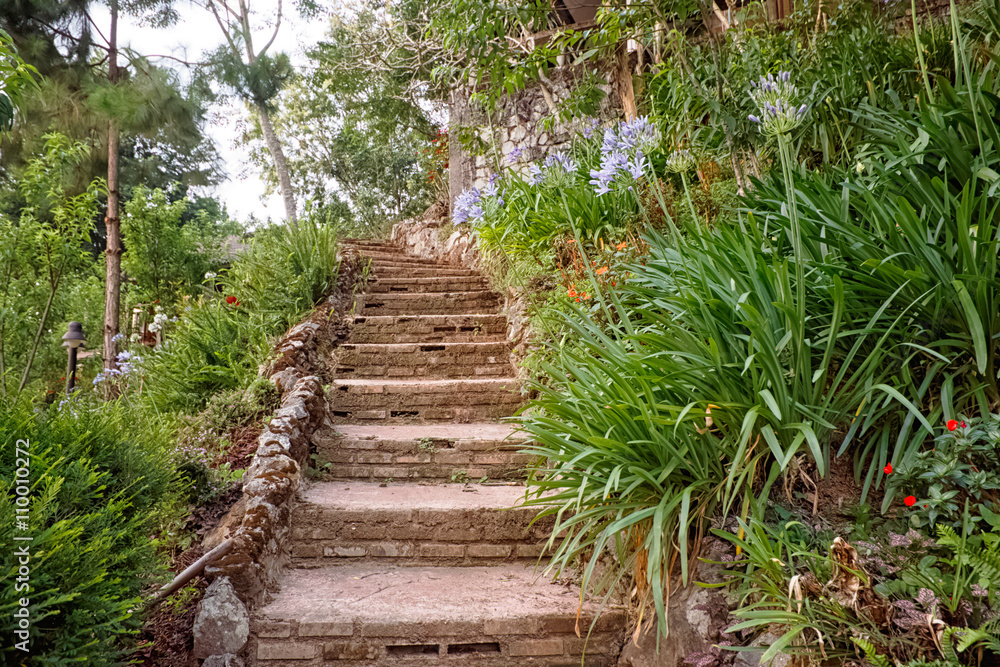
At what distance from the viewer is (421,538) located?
2631mm

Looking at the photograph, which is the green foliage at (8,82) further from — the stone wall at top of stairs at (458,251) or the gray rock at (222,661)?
the stone wall at top of stairs at (458,251)

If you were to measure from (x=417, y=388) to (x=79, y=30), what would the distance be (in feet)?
17.4

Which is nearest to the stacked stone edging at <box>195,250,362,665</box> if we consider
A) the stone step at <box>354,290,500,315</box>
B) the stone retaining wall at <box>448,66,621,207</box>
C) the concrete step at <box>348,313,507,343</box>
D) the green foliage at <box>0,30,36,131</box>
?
the concrete step at <box>348,313,507,343</box>

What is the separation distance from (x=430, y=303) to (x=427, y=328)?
644 millimetres

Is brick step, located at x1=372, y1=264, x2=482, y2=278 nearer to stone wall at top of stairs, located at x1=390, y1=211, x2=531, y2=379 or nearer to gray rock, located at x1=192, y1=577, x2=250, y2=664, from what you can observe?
stone wall at top of stairs, located at x1=390, y1=211, x2=531, y2=379

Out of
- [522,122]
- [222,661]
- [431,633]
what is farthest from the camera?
[522,122]

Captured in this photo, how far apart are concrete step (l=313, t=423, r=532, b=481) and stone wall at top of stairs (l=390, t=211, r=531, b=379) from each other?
72cm

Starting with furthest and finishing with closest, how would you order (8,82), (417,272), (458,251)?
(458,251) < (417,272) < (8,82)

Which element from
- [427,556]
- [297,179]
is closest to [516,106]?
[427,556]

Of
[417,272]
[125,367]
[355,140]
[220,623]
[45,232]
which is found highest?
[355,140]

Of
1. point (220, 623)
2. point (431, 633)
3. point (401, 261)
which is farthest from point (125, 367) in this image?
point (401, 261)

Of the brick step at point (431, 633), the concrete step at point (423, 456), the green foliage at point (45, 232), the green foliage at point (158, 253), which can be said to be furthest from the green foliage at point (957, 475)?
the green foliage at point (158, 253)

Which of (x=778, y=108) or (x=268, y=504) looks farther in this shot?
(x=268, y=504)

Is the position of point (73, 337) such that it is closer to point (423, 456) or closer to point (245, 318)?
point (245, 318)
